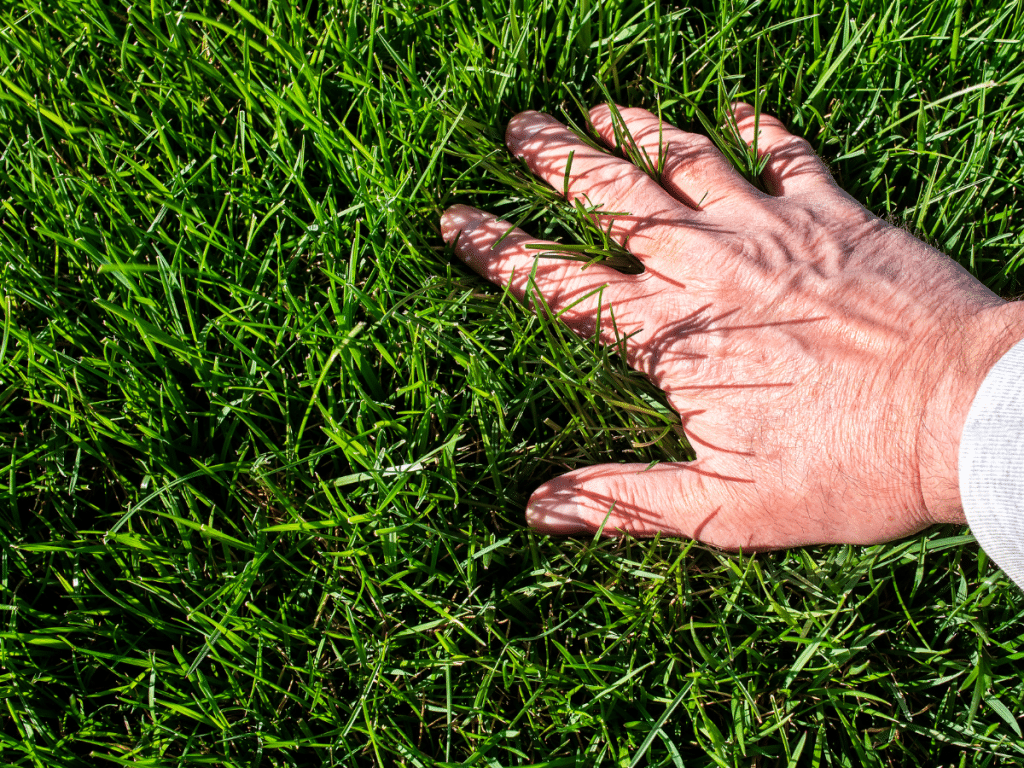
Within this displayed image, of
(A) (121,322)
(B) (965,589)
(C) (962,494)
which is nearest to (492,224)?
(A) (121,322)

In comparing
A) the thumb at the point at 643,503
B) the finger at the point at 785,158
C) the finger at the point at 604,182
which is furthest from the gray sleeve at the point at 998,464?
the finger at the point at 604,182

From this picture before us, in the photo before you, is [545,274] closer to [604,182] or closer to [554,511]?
[604,182]

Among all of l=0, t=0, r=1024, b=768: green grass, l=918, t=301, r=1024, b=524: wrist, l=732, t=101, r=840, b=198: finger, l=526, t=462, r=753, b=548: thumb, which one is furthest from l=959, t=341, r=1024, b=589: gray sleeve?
l=732, t=101, r=840, b=198: finger

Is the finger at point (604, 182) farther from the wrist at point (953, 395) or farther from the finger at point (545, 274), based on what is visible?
the wrist at point (953, 395)

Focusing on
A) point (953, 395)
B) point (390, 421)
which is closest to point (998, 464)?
point (953, 395)

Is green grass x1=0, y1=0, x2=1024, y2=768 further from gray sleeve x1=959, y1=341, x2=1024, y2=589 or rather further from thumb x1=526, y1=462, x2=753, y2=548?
gray sleeve x1=959, y1=341, x2=1024, y2=589

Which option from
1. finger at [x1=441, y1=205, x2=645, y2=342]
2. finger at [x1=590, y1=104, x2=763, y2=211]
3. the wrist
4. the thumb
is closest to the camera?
the wrist
